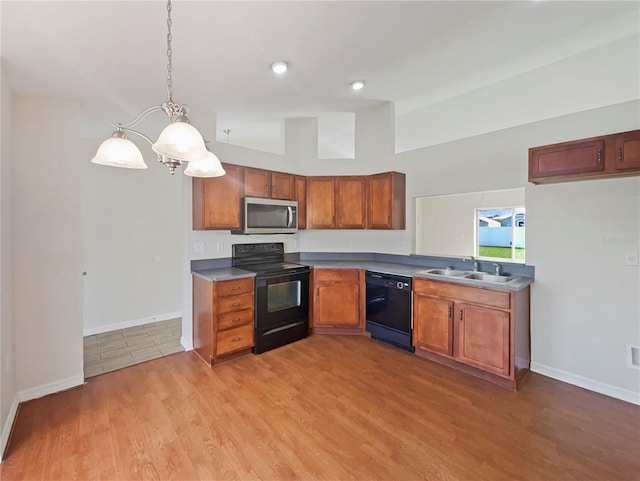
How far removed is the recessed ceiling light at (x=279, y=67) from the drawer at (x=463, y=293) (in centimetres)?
241

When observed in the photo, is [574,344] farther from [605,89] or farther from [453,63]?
[453,63]

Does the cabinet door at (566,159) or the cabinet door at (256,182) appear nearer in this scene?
the cabinet door at (566,159)

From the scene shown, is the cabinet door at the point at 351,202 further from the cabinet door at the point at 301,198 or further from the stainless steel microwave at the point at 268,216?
the stainless steel microwave at the point at 268,216

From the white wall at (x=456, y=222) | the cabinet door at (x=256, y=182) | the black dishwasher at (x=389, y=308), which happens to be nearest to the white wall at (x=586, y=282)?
the black dishwasher at (x=389, y=308)

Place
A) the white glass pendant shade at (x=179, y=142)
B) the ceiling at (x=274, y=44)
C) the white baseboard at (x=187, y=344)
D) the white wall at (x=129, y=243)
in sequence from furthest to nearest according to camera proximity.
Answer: the white wall at (x=129, y=243) → the white baseboard at (x=187, y=344) → the ceiling at (x=274, y=44) → the white glass pendant shade at (x=179, y=142)

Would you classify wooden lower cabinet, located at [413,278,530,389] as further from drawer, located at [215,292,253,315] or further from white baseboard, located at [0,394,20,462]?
white baseboard, located at [0,394,20,462]

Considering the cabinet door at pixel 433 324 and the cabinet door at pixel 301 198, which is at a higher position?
the cabinet door at pixel 301 198


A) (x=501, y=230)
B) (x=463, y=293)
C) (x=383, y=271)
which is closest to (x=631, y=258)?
(x=463, y=293)

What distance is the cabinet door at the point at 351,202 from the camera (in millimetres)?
3844

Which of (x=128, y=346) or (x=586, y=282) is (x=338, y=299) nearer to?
(x=586, y=282)

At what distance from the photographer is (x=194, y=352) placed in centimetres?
321

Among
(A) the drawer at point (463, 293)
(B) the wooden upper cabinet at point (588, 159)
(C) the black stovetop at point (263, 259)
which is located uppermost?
(B) the wooden upper cabinet at point (588, 159)

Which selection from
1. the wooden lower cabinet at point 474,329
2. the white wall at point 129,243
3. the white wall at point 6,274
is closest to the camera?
the white wall at point 6,274

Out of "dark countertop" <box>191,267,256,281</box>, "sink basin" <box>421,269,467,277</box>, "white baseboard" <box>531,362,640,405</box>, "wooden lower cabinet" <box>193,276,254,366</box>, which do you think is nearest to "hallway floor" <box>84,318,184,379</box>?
"wooden lower cabinet" <box>193,276,254,366</box>
